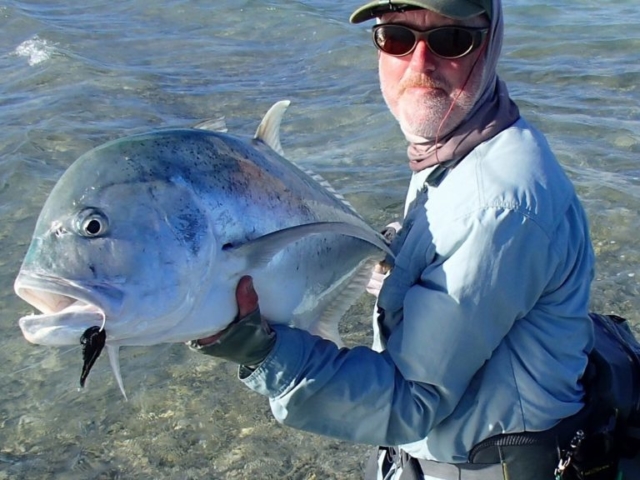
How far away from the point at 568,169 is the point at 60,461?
4.43 meters

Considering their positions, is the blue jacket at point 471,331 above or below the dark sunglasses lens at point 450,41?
below

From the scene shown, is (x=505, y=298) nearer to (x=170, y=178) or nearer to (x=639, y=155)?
(x=170, y=178)

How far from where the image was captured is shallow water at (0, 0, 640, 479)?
138 inches

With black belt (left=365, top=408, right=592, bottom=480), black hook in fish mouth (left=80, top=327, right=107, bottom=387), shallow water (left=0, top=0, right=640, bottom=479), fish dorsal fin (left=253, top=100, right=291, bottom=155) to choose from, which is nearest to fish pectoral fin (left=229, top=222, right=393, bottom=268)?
black hook in fish mouth (left=80, top=327, right=107, bottom=387)

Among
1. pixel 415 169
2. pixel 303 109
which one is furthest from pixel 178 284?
pixel 303 109

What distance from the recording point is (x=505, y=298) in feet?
6.16

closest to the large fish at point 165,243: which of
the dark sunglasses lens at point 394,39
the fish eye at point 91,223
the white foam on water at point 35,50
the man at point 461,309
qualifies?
the fish eye at point 91,223

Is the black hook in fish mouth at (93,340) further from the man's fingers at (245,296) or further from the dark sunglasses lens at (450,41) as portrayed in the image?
the dark sunglasses lens at (450,41)

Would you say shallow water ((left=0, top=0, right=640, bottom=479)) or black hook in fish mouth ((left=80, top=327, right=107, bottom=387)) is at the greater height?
black hook in fish mouth ((left=80, top=327, right=107, bottom=387))

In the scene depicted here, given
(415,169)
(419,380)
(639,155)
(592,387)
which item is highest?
(415,169)

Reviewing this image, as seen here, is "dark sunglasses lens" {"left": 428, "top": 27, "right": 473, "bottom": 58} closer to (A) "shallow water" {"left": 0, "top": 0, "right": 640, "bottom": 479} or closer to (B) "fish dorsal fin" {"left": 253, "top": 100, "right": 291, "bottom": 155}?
(B) "fish dorsal fin" {"left": 253, "top": 100, "right": 291, "bottom": 155}

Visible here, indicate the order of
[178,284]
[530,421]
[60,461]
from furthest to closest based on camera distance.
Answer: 1. [60,461]
2. [530,421]
3. [178,284]

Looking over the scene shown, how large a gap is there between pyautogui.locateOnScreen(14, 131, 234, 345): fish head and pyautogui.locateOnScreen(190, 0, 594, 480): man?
0.66 ft

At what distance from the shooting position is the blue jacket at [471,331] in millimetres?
1864
